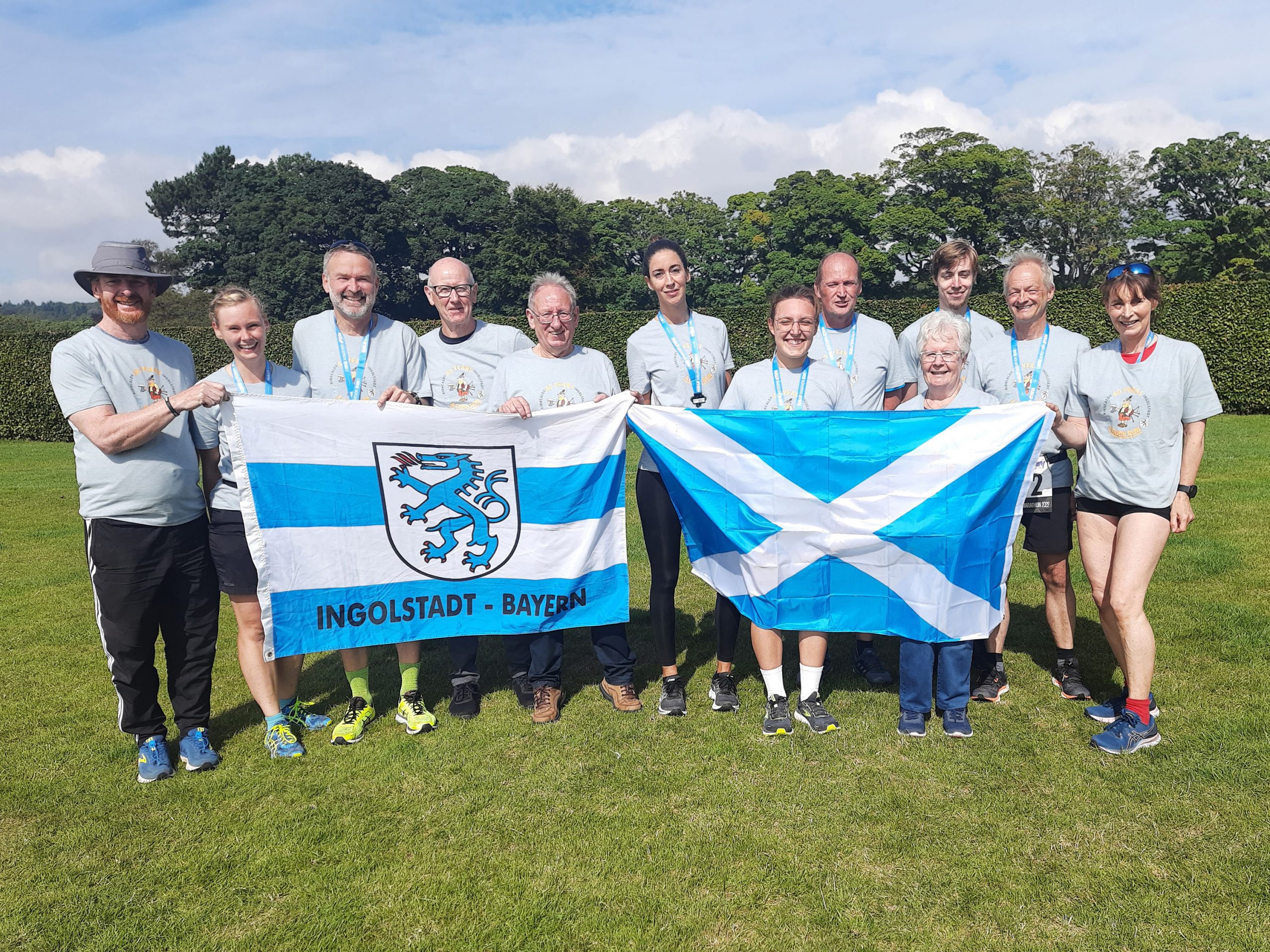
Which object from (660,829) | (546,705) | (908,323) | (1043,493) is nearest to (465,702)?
(546,705)

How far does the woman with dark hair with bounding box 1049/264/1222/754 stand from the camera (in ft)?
13.2

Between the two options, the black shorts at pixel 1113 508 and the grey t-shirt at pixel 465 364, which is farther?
the grey t-shirt at pixel 465 364

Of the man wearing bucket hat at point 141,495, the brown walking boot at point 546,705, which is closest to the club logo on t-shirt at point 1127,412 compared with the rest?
the brown walking boot at point 546,705

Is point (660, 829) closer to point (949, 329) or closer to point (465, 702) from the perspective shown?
point (465, 702)

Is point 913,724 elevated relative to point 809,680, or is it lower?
lower

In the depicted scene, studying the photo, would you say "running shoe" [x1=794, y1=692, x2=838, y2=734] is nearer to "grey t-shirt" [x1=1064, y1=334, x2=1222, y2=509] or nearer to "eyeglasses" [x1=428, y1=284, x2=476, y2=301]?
"grey t-shirt" [x1=1064, y1=334, x2=1222, y2=509]

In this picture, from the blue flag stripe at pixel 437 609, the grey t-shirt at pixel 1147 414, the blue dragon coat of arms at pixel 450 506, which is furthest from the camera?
the blue dragon coat of arms at pixel 450 506

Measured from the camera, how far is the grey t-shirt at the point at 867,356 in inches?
190

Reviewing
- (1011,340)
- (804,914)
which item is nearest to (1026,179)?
(1011,340)

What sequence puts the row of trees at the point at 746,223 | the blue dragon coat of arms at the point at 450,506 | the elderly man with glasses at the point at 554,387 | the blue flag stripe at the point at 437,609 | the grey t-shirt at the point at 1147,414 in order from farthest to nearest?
the row of trees at the point at 746,223 → the elderly man with glasses at the point at 554,387 → the blue dragon coat of arms at the point at 450,506 → the blue flag stripe at the point at 437,609 → the grey t-shirt at the point at 1147,414

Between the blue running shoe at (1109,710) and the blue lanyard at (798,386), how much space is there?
2251mm

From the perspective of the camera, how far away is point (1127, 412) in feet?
13.4

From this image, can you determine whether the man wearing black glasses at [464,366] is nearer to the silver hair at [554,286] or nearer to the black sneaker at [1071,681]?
the silver hair at [554,286]

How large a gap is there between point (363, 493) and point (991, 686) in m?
3.65
